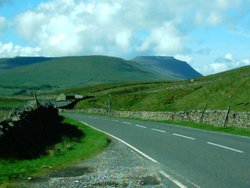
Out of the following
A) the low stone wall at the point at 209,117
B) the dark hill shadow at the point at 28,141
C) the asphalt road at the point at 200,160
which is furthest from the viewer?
the low stone wall at the point at 209,117

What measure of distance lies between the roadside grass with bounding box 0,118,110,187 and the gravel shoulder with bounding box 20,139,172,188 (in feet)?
1.44

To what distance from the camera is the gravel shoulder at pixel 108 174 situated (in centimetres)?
1073

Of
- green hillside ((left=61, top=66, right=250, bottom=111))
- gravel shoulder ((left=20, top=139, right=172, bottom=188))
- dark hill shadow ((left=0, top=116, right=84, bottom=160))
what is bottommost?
gravel shoulder ((left=20, top=139, right=172, bottom=188))

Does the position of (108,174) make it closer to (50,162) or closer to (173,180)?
(173,180)

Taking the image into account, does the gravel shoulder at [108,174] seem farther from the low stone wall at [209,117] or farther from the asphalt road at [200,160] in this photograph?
the low stone wall at [209,117]

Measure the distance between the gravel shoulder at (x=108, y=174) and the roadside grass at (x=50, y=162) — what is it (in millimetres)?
440

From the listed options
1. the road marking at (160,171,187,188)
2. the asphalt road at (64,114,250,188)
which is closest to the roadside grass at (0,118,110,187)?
the asphalt road at (64,114,250,188)

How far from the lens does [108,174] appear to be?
39.7ft

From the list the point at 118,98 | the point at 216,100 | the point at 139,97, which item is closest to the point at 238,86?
the point at 216,100

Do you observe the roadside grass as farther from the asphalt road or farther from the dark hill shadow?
the asphalt road

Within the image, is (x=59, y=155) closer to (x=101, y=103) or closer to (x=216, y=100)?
(x=216, y=100)

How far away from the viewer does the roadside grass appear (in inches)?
469

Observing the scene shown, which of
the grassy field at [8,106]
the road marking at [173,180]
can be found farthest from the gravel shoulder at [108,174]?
the grassy field at [8,106]

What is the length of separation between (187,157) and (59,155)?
449cm
